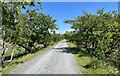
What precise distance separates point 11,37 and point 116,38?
46.2 feet

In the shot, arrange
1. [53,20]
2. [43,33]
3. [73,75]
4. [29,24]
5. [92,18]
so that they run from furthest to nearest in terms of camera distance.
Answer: [53,20] → [43,33] → [29,24] → [92,18] → [73,75]

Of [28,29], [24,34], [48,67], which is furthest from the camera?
[28,29]

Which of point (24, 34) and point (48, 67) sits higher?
point (24, 34)

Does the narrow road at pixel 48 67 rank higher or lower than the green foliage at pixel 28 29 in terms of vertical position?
lower

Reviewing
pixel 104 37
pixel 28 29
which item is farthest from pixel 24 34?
pixel 104 37

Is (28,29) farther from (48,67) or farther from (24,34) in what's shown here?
(48,67)

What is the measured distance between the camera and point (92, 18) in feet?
112

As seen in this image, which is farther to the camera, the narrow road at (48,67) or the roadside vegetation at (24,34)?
the roadside vegetation at (24,34)

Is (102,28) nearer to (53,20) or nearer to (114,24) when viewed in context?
(114,24)

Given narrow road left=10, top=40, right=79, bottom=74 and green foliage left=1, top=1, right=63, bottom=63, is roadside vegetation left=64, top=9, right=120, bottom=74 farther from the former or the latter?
green foliage left=1, top=1, right=63, bottom=63

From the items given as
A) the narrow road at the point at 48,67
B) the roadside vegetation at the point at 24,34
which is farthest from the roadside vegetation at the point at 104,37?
the roadside vegetation at the point at 24,34

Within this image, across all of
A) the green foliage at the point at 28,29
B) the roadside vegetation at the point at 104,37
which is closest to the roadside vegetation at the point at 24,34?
the green foliage at the point at 28,29

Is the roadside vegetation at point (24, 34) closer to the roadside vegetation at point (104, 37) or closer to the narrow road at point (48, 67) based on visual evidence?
the narrow road at point (48, 67)

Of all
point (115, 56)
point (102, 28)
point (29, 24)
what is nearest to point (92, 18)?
point (102, 28)
